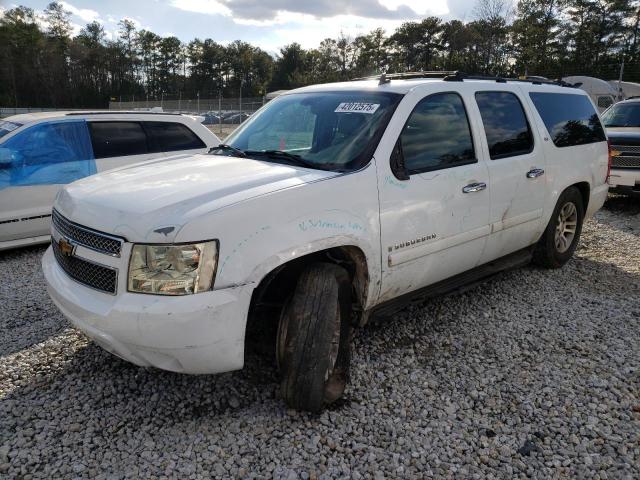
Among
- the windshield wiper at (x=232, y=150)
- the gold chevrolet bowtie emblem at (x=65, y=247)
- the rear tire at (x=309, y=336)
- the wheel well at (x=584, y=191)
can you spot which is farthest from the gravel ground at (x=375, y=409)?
the wheel well at (x=584, y=191)

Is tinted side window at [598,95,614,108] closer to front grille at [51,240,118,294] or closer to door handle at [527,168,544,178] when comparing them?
door handle at [527,168,544,178]

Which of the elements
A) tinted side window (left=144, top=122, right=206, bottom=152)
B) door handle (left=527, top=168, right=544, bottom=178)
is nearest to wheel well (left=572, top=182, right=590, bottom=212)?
door handle (left=527, top=168, right=544, bottom=178)

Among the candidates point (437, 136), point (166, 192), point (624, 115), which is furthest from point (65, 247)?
point (624, 115)

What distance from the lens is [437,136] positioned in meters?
3.39

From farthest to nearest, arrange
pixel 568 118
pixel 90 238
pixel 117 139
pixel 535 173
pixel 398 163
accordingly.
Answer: pixel 117 139
pixel 568 118
pixel 535 173
pixel 398 163
pixel 90 238

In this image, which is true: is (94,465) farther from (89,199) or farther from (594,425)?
(594,425)

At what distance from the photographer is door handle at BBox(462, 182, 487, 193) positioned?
3464mm

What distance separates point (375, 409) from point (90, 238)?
183 centimetres

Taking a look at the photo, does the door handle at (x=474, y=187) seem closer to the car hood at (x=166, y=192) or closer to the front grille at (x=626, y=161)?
the car hood at (x=166, y=192)

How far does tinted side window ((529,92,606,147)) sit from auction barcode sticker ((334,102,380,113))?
2011mm

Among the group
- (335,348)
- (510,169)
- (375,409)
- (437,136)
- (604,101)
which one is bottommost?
(375,409)

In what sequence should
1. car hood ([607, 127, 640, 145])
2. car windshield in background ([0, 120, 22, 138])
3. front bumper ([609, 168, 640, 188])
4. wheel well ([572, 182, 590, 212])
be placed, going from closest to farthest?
wheel well ([572, 182, 590, 212]) < car windshield in background ([0, 120, 22, 138]) < front bumper ([609, 168, 640, 188]) < car hood ([607, 127, 640, 145])

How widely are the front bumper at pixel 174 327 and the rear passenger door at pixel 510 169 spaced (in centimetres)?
234

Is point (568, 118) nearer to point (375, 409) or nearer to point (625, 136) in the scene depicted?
point (375, 409)
